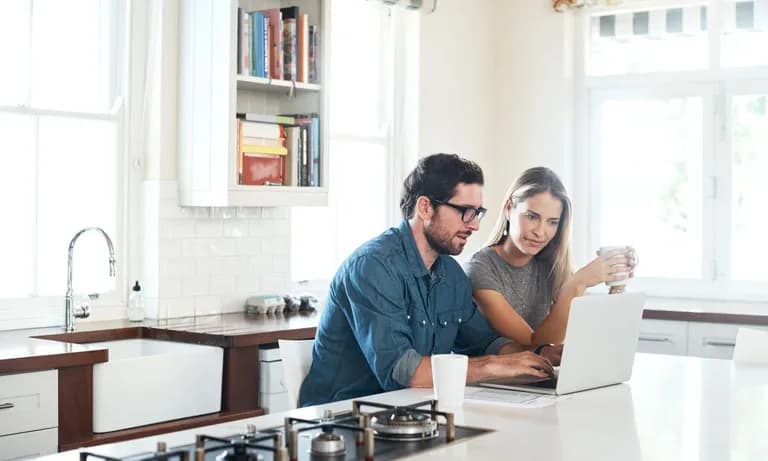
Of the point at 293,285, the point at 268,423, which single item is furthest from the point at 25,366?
the point at 293,285

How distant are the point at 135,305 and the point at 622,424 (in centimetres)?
260

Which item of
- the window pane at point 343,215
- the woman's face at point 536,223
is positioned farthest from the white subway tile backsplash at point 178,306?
the woman's face at point 536,223

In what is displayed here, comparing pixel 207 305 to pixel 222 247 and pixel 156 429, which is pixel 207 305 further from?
pixel 156 429

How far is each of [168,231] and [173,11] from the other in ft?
3.17

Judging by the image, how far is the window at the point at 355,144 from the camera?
17.5 ft

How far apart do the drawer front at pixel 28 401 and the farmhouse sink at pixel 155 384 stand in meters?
0.22

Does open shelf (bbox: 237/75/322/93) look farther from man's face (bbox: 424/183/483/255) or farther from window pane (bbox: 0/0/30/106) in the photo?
man's face (bbox: 424/183/483/255)

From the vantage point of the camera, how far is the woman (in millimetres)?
3148

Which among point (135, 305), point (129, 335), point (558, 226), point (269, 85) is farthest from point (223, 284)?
point (558, 226)

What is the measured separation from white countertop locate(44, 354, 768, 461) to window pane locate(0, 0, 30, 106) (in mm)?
2261

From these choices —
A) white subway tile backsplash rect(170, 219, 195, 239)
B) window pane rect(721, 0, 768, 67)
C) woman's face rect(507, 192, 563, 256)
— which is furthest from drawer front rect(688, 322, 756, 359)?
white subway tile backsplash rect(170, 219, 195, 239)

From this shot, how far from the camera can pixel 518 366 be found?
2627 mm

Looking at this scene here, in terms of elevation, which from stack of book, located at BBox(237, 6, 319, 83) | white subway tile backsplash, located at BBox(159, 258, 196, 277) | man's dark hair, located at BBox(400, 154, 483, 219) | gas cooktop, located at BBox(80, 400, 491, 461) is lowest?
gas cooktop, located at BBox(80, 400, 491, 461)

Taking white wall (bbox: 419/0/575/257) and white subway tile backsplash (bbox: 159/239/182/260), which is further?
white wall (bbox: 419/0/575/257)
